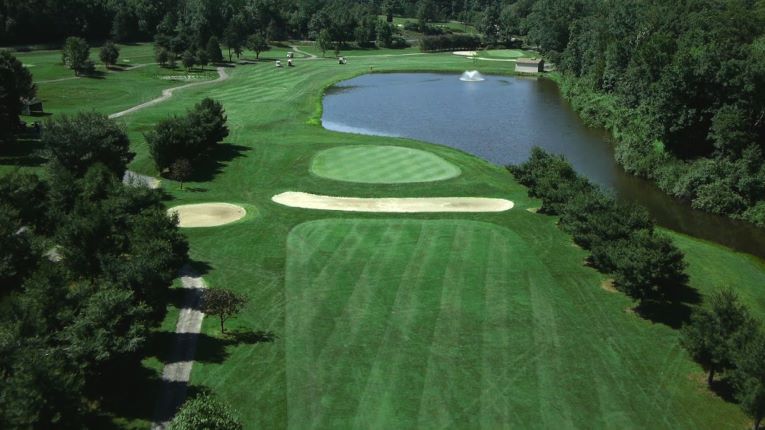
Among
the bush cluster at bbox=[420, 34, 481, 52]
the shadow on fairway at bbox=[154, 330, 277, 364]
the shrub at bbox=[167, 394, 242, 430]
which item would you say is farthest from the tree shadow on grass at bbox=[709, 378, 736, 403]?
the bush cluster at bbox=[420, 34, 481, 52]

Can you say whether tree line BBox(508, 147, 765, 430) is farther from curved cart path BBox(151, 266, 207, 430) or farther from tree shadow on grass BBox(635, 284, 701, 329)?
curved cart path BBox(151, 266, 207, 430)

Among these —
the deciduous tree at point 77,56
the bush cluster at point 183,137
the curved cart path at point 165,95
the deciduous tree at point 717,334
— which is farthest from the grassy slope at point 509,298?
the deciduous tree at point 77,56

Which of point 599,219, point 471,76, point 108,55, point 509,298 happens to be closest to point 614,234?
point 599,219

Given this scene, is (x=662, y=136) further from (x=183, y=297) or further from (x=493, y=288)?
(x=183, y=297)

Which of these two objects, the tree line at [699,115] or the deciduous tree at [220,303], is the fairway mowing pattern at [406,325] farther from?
the tree line at [699,115]

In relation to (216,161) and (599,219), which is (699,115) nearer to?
(599,219)

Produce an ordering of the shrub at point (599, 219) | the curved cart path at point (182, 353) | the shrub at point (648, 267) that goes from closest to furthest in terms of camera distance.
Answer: the curved cart path at point (182, 353) < the shrub at point (648, 267) < the shrub at point (599, 219)

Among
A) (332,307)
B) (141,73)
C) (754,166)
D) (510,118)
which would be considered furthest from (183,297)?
(141,73)
